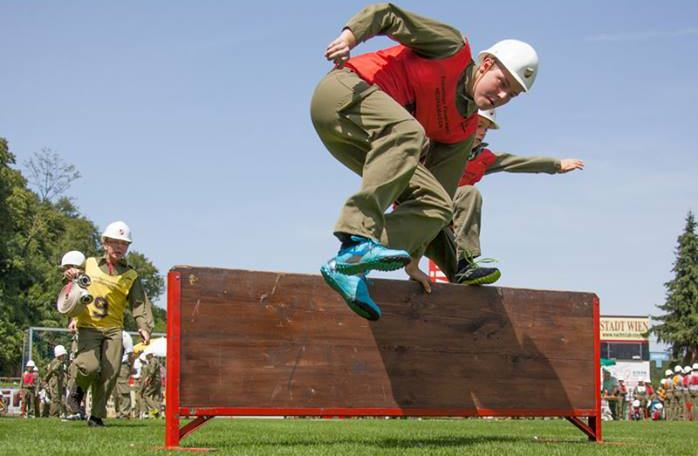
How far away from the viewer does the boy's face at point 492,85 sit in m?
6.00

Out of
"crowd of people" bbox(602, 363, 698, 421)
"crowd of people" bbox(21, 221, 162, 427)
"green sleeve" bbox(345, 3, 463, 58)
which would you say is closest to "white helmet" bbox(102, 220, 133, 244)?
"crowd of people" bbox(21, 221, 162, 427)

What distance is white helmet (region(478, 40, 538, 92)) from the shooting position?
5.92m

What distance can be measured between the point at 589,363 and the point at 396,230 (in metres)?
2.95

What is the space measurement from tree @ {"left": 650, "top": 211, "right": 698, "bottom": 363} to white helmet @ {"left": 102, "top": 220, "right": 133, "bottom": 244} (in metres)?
63.5

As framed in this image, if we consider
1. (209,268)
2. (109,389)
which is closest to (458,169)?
(209,268)

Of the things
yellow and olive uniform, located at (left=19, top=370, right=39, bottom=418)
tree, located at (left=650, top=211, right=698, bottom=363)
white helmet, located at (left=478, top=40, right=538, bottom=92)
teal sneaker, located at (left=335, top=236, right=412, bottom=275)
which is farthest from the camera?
tree, located at (left=650, top=211, right=698, bottom=363)

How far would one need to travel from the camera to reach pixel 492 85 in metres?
6.01

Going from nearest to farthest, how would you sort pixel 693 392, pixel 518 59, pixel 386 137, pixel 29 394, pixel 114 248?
pixel 386 137, pixel 518 59, pixel 114 248, pixel 29 394, pixel 693 392

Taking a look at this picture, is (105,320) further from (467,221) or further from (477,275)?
(477,275)

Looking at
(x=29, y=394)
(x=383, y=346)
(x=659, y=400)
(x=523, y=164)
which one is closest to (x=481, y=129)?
(x=523, y=164)

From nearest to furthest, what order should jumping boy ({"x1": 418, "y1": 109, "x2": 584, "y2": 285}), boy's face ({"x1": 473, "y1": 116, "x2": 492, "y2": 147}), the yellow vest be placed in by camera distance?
jumping boy ({"x1": 418, "y1": 109, "x2": 584, "y2": 285}) → boy's face ({"x1": 473, "y1": 116, "x2": 492, "y2": 147}) → the yellow vest

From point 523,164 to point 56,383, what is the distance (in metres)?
24.7

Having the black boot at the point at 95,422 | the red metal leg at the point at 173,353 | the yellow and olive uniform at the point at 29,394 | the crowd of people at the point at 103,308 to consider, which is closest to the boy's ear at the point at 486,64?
the red metal leg at the point at 173,353

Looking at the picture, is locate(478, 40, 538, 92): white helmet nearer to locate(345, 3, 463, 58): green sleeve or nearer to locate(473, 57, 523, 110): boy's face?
locate(473, 57, 523, 110): boy's face
